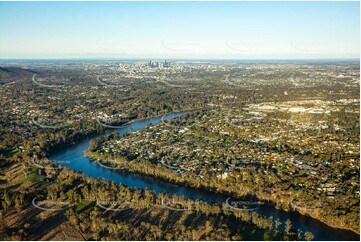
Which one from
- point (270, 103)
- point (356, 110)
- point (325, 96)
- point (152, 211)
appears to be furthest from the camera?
point (325, 96)

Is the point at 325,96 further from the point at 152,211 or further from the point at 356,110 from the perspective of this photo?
the point at 152,211

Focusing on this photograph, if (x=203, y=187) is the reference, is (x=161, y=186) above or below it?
below

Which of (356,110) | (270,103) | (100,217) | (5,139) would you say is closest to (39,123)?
(5,139)

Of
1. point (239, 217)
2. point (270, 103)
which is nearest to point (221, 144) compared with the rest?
point (239, 217)

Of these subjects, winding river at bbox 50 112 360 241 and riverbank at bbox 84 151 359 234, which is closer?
winding river at bbox 50 112 360 241

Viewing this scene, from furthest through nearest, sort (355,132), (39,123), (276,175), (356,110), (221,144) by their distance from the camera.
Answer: (356,110) → (39,123) → (355,132) → (221,144) → (276,175)

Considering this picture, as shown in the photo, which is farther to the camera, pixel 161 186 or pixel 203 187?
pixel 161 186

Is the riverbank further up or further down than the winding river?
further up

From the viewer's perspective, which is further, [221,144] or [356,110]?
[356,110]
